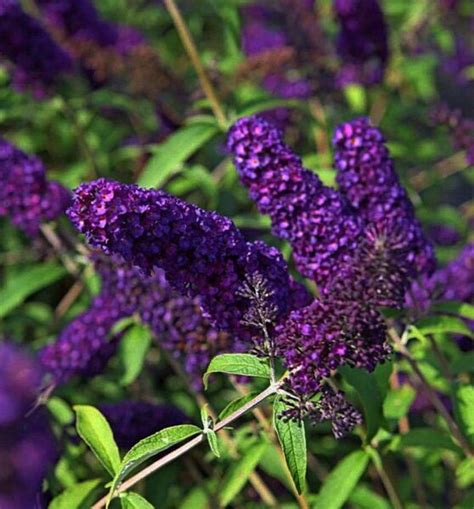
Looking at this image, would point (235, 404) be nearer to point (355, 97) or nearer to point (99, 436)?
point (99, 436)

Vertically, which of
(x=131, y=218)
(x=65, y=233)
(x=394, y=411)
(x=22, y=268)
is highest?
(x=22, y=268)

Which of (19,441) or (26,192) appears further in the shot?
(26,192)

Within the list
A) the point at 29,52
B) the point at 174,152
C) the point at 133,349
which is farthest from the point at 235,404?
the point at 29,52

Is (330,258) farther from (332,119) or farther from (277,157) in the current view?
(332,119)

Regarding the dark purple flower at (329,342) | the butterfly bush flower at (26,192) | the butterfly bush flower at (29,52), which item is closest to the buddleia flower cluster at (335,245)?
the dark purple flower at (329,342)

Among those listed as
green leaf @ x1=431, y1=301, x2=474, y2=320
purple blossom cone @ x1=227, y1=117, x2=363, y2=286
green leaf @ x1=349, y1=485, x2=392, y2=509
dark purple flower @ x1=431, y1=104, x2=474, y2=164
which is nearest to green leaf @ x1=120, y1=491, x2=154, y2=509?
purple blossom cone @ x1=227, y1=117, x2=363, y2=286

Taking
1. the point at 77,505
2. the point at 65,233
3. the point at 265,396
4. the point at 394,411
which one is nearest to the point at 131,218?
the point at 265,396
